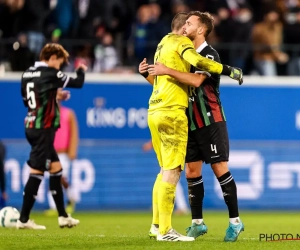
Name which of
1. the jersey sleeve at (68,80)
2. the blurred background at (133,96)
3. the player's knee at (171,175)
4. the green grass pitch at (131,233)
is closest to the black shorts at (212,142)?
the player's knee at (171,175)

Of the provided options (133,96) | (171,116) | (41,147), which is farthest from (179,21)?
(133,96)

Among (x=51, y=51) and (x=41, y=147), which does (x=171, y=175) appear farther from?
(x=51, y=51)

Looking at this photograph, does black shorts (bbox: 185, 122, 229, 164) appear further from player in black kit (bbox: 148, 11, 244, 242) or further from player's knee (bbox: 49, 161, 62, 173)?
player's knee (bbox: 49, 161, 62, 173)

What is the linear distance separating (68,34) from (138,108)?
2.12 m

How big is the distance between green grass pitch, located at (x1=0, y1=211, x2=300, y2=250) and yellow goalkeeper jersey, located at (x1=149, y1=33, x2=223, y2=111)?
142 centimetres

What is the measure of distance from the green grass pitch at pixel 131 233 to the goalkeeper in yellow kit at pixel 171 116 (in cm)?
39

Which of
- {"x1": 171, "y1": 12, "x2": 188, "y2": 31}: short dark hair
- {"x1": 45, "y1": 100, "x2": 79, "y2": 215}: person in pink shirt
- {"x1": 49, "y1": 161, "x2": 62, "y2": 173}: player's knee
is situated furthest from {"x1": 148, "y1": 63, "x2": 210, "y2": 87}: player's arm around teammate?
{"x1": 45, "y1": 100, "x2": 79, "y2": 215}: person in pink shirt

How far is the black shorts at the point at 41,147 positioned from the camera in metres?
11.4

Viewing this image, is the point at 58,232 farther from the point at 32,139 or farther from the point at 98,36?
the point at 98,36

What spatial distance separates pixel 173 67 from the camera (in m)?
8.95

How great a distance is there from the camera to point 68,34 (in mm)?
18062

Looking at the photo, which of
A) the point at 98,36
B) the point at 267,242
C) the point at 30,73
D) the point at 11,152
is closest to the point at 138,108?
the point at 98,36

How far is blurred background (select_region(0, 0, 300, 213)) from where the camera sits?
17.4 meters

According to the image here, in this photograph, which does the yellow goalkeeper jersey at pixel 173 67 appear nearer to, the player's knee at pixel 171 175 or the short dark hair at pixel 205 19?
the short dark hair at pixel 205 19
